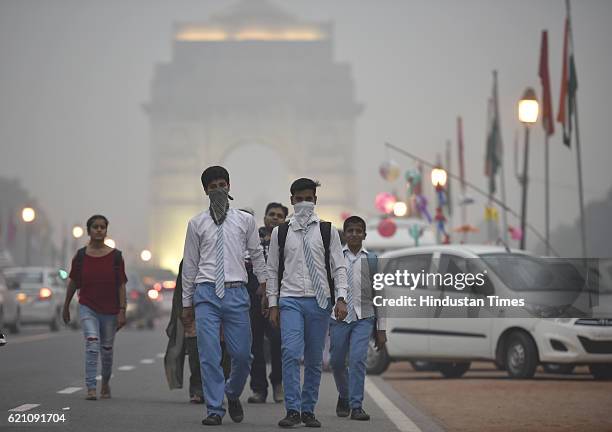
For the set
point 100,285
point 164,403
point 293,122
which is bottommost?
point 164,403

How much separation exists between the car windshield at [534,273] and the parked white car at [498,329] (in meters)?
0.01

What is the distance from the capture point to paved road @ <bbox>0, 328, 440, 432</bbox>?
1125cm

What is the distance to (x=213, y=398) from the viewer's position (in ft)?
35.8

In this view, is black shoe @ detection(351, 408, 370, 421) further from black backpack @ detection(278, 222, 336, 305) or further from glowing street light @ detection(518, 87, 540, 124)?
glowing street light @ detection(518, 87, 540, 124)

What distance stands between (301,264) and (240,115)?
89450 millimetres

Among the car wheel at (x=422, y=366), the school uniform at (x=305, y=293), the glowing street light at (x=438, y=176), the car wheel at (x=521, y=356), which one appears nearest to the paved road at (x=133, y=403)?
the school uniform at (x=305, y=293)

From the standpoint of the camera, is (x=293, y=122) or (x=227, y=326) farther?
(x=293, y=122)

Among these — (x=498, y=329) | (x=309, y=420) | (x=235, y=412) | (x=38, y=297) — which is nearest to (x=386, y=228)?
(x=38, y=297)

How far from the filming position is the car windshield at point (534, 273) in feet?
58.5

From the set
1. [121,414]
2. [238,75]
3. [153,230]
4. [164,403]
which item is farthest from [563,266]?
[238,75]

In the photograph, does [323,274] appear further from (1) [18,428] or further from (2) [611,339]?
(2) [611,339]

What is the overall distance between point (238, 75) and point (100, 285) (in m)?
89.2

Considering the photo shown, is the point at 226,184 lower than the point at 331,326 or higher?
higher

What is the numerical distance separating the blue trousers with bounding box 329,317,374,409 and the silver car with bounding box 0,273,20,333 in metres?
17.3
